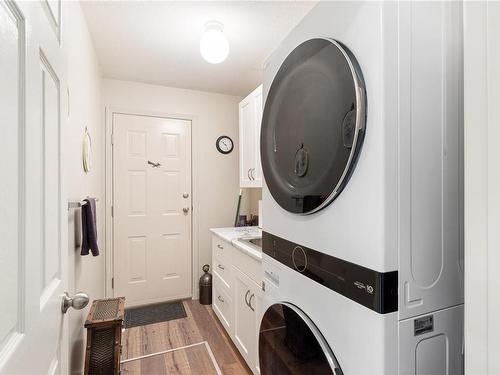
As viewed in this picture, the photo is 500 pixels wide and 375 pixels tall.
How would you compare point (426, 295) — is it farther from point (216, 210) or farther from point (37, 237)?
point (216, 210)

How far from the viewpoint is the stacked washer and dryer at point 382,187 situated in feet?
2.14

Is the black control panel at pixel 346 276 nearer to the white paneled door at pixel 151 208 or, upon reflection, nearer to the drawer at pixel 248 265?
the drawer at pixel 248 265

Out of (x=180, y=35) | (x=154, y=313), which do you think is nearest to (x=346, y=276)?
(x=180, y=35)

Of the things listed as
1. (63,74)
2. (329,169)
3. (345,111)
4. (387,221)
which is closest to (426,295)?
(387,221)

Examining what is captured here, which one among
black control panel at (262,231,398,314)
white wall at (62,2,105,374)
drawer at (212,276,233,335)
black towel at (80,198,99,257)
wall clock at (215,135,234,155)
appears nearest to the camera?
black control panel at (262,231,398,314)

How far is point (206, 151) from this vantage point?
10.3 ft

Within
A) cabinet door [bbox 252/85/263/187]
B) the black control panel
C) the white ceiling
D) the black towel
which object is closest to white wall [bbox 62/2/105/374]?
the black towel

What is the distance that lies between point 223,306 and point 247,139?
149 centimetres

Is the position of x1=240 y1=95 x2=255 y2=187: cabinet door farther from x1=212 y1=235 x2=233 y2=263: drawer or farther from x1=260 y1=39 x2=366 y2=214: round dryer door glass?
x1=260 y1=39 x2=366 y2=214: round dryer door glass

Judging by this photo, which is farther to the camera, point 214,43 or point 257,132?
point 257,132

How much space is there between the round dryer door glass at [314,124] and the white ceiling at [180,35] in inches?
37.8

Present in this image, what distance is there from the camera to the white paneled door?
281 centimetres

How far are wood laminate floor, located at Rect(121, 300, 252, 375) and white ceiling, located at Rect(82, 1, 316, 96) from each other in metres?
2.37
